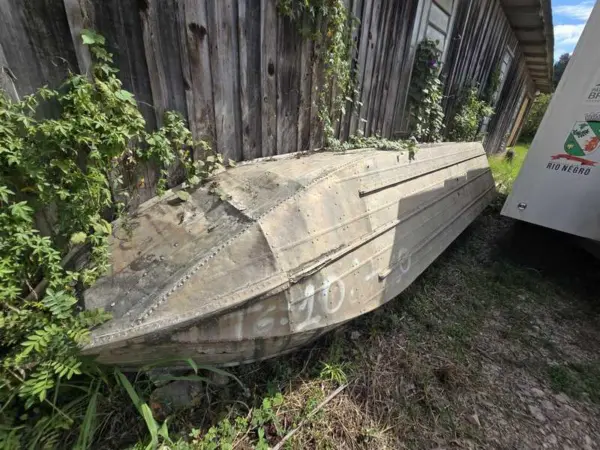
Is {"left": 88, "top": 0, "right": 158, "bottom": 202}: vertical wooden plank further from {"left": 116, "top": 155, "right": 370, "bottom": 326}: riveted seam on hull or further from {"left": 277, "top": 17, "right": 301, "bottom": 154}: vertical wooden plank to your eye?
{"left": 277, "top": 17, "right": 301, "bottom": 154}: vertical wooden plank

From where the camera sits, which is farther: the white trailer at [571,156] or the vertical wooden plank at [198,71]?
the white trailer at [571,156]

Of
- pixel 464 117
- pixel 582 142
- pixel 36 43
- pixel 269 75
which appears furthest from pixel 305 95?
pixel 464 117

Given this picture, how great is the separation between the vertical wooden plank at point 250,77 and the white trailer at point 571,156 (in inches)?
142

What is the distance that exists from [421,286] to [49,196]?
3.29 meters

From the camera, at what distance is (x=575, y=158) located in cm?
340

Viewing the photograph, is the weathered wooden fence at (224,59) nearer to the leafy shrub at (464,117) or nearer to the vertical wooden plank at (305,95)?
the vertical wooden plank at (305,95)

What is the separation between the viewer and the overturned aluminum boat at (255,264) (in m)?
1.40

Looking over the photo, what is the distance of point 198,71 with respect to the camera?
2049mm

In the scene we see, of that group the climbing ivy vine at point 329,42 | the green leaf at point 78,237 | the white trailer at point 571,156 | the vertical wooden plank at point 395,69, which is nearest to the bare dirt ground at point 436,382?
the white trailer at point 571,156

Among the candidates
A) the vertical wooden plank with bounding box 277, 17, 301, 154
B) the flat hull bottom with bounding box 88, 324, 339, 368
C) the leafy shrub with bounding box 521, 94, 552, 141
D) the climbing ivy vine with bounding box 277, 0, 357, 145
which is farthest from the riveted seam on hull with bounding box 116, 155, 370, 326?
the leafy shrub with bounding box 521, 94, 552, 141

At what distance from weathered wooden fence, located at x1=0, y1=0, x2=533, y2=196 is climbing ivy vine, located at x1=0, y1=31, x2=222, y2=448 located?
0.42 feet

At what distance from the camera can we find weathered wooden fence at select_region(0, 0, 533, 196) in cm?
146

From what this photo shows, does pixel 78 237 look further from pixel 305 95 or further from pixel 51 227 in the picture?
pixel 305 95

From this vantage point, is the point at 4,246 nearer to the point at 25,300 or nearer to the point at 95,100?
the point at 25,300
